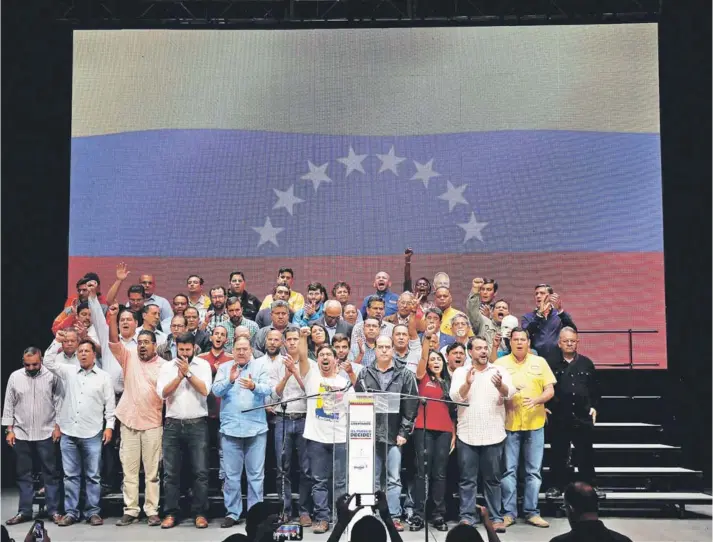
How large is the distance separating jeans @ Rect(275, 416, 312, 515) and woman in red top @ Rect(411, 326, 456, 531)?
0.93 m

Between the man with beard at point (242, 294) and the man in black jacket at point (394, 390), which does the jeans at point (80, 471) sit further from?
the man in black jacket at point (394, 390)

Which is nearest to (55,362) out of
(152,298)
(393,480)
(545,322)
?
(152,298)

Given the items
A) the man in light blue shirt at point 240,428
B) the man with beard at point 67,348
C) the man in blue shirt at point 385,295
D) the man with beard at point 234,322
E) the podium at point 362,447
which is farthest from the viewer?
the man in blue shirt at point 385,295

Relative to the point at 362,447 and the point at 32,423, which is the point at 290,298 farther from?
the point at 362,447

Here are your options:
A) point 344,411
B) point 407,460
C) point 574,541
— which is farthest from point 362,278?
point 574,541

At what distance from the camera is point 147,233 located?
36.0ft

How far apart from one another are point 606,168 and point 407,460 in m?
4.39

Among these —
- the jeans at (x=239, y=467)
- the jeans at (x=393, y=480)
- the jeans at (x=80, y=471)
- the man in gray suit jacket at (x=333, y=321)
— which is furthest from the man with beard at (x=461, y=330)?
the jeans at (x=80, y=471)

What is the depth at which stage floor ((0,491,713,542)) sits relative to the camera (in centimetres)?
774

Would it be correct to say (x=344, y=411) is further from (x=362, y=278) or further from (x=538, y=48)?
(x=538, y=48)

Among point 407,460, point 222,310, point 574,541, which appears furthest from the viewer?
point 222,310

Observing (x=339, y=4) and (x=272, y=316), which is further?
(x=339, y=4)

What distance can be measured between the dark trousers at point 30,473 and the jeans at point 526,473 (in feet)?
13.0

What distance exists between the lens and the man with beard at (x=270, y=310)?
364 inches
